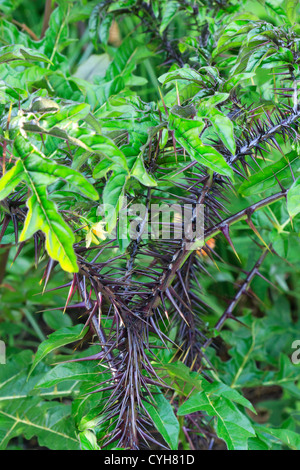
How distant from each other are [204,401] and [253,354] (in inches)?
21.0

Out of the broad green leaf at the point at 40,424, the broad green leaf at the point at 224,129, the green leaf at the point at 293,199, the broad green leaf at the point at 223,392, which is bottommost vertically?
the broad green leaf at the point at 40,424

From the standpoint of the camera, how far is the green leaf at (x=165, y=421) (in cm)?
72

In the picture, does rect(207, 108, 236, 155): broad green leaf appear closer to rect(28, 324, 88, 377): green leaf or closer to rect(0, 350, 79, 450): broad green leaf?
rect(28, 324, 88, 377): green leaf

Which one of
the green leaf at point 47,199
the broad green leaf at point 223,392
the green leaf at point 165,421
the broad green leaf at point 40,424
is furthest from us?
the broad green leaf at point 40,424

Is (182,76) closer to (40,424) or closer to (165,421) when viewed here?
(165,421)

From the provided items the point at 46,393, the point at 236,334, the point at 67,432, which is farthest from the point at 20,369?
the point at 236,334

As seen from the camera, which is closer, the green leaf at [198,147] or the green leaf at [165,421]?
the green leaf at [198,147]

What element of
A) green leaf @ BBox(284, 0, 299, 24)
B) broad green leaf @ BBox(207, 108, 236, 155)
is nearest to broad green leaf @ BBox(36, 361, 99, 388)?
broad green leaf @ BBox(207, 108, 236, 155)

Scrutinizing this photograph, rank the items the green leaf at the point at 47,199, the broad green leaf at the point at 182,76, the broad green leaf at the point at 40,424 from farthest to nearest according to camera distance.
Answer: the broad green leaf at the point at 40,424
the broad green leaf at the point at 182,76
the green leaf at the point at 47,199

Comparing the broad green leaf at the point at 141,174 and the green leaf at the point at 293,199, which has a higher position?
the broad green leaf at the point at 141,174

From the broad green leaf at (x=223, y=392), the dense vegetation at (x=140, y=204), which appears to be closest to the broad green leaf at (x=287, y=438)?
the dense vegetation at (x=140, y=204)

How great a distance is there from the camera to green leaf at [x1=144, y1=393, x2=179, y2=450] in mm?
718

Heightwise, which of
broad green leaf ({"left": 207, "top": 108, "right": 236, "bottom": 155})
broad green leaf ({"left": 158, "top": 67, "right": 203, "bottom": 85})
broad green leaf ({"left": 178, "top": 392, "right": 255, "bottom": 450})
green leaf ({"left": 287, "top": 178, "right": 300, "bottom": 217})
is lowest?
broad green leaf ({"left": 178, "top": 392, "right": 255, "bottom": 450})

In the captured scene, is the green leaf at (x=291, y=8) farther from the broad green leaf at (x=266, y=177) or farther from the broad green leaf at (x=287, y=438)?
the broad green leaf at (x=287, y=438)
